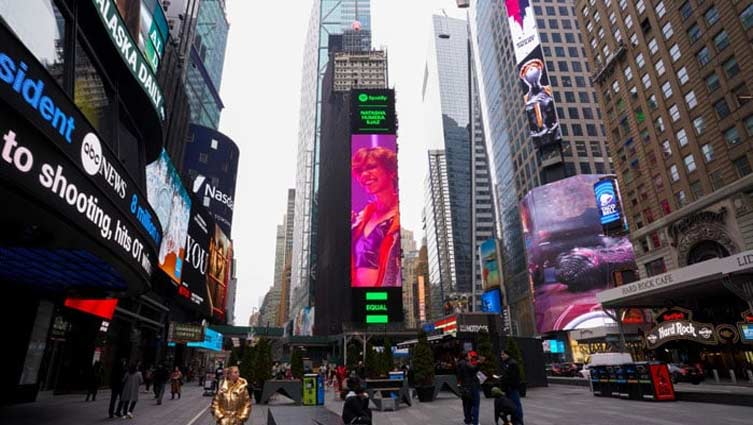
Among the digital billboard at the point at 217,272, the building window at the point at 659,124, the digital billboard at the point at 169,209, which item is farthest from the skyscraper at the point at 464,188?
the digital billboard at the point at 169,209

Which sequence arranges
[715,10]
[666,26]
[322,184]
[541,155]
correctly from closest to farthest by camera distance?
[715,10], [666,26], [541,155], [322,184]

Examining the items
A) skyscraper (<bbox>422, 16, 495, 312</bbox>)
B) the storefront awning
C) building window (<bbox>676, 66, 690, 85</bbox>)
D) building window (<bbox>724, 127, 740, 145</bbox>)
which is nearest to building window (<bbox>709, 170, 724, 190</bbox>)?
building window (<bbox>724, 127, 740, 145</bbox>)

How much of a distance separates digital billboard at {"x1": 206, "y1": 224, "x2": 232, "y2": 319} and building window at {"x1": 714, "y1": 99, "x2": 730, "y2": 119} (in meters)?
54.0

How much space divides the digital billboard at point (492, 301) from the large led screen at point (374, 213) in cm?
3361

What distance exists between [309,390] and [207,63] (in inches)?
4007

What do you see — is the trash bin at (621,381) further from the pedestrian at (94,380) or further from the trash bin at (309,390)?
the pedestrian at (94,380)

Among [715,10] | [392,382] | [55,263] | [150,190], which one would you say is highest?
[715,10]

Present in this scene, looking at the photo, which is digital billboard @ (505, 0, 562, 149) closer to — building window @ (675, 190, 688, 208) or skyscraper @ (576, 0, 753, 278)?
skyscraper @ (576, 0, 753, 278)

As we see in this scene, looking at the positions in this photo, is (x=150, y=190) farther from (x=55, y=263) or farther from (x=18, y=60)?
(x=18, y=60)

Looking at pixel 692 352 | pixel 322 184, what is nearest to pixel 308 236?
pixel 322 184

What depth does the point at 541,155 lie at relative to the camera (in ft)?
265

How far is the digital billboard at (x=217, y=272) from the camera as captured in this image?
5128 cm

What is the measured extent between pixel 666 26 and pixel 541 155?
38.6 metres

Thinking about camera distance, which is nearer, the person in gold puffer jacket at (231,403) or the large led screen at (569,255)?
the person in gold puffer jacket at (231,403)
